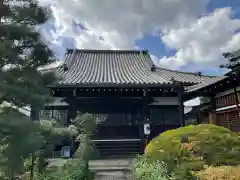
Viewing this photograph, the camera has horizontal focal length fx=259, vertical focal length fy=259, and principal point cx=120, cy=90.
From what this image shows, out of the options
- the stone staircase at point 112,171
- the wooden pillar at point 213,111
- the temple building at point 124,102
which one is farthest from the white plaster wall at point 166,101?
the stone staircase at point 112,171

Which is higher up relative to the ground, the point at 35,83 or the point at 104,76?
the point at 104,76

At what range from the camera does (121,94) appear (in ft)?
53.5

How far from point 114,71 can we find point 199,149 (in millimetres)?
11261

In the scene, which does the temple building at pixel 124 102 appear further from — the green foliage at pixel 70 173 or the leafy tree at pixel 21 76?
the leafy tree at pixel 21 76

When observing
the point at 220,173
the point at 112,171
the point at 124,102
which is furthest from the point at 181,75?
the point at 220,173

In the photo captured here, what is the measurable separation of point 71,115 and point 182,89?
6.56 m

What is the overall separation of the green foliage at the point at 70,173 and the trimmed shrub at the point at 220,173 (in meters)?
3.60

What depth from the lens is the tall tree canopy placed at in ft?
17.6

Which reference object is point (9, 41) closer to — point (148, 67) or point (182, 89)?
point (182, 89)

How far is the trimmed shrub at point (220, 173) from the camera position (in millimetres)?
5875

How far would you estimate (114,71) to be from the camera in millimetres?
17797

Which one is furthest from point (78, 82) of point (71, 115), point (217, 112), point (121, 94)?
point (217, 112)

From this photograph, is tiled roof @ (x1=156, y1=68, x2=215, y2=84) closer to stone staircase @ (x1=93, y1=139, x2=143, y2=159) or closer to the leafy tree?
stone staircase @ (x1=93, y1=139, x2=143, y2=159)

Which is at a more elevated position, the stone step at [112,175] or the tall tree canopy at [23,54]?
the tall tree canopy at [23,54]
